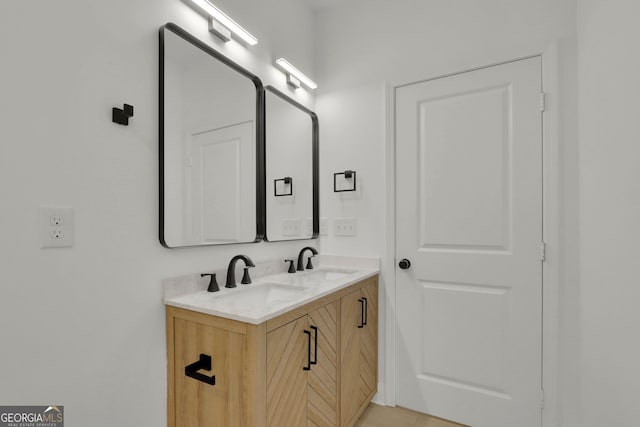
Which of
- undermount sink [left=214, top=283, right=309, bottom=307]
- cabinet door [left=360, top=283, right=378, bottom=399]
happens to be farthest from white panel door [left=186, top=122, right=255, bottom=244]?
cabinet door [left=360, top=283, right=378, bottom=399]

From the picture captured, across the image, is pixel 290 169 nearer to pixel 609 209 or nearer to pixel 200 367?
pixel 200 367

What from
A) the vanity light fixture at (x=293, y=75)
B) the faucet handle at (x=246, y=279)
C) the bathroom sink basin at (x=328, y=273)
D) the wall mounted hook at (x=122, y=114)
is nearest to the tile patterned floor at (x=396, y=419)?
the bathroom sink basin at (x=328, y=273)

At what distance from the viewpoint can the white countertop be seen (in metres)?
1.18

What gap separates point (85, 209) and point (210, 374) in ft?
2.45

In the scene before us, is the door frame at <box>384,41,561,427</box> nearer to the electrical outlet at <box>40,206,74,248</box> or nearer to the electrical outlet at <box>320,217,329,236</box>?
the electrical outlet at <box>320,217,329,236</box>

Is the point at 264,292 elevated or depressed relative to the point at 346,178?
depressed

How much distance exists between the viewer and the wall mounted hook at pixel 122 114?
116cm

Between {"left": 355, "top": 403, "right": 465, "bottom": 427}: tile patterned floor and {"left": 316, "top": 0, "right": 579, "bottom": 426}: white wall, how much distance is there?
0.21 metres

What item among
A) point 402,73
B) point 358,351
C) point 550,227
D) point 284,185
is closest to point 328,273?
point 358,351

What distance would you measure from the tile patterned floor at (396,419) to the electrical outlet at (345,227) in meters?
1.16

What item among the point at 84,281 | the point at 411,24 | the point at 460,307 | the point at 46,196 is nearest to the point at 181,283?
the point at 84,281

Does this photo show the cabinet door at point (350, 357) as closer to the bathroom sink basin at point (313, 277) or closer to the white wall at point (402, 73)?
the bathroom sink basin at point (313, 277)

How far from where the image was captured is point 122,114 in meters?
1.18

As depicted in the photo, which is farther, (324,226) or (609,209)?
(324,226)
